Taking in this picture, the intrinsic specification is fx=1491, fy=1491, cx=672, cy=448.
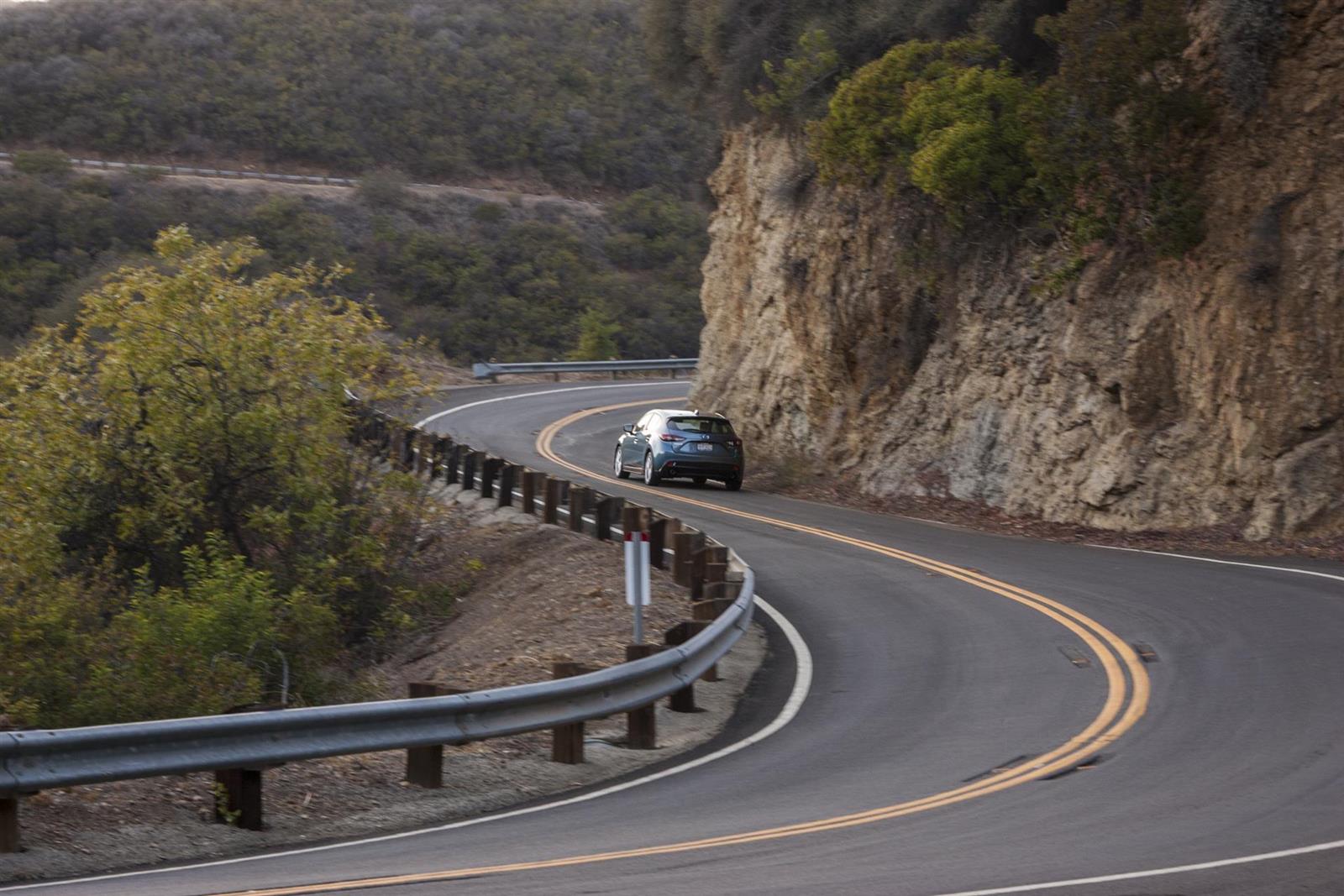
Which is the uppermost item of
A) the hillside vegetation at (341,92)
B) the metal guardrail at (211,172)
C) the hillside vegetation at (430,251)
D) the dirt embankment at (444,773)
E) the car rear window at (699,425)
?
the hillside vegetation at (341,92)

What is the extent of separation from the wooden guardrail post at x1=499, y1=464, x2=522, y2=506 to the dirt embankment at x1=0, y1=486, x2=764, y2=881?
5594 mm

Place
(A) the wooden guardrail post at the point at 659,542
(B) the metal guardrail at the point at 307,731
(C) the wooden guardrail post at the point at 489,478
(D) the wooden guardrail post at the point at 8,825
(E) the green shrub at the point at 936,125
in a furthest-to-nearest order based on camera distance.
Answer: (C) the wooden guardrail post at the point at 489,478
(E) the green shrub at the point at 936,125
(A) the wooden guardrail post at the point at 659,542
(B) the metal guardrail at the point at 307,731
(D) the wooden guardrail post at the point at 8,825

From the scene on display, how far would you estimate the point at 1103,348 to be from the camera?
934 inches

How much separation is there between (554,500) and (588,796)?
13.8m

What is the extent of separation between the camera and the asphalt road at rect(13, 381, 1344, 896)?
689 cm

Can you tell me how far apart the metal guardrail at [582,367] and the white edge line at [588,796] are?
38.0 m

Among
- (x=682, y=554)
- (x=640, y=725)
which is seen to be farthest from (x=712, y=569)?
(x=640, y=725)

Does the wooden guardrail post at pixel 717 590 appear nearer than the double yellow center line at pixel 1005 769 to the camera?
No

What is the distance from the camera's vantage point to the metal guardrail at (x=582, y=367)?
5228 cm

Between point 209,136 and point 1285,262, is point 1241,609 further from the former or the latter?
point 209,136

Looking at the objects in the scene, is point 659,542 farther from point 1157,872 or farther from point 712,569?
point 1157,872

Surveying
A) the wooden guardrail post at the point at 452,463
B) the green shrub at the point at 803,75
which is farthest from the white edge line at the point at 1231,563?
the green shrub at the point at 803,75

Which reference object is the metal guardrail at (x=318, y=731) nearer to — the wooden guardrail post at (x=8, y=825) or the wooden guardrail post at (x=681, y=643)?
the wooden guardrail post at (x=8, y=825)

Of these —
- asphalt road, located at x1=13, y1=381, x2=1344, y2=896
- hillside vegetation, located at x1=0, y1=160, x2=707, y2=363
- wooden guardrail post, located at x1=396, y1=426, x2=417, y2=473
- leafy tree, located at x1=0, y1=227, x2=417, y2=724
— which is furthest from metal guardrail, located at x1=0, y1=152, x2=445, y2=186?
asphalt road, located at x1=13, y1=381, x2=1344, y2=896
